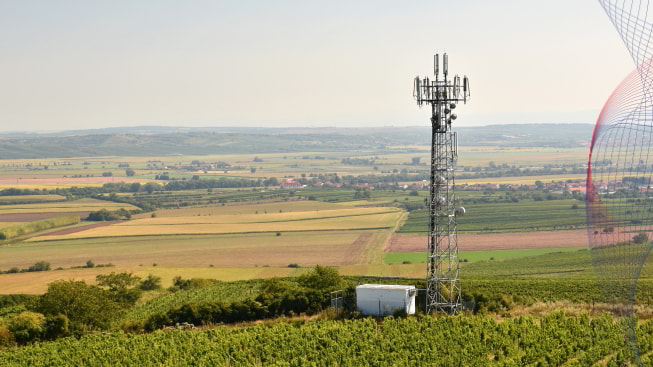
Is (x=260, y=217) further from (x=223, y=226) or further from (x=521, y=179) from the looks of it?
(x=521, y=179)

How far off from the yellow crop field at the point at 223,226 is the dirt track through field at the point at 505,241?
16377mm

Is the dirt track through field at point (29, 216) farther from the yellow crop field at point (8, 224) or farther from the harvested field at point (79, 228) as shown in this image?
the harvested field at point (79, 228)

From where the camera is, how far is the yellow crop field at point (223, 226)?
102375 millimetres

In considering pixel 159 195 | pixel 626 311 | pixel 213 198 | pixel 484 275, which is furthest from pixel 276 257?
pixel 159 195

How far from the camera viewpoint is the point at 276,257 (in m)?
79.9

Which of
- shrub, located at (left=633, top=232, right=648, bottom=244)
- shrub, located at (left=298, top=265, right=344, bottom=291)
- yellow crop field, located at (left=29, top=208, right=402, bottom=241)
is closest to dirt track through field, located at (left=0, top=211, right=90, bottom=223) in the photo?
yellow crop field, located at (left=29, top=208, right=402, bottom=241)

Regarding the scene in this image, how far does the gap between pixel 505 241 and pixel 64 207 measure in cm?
8742

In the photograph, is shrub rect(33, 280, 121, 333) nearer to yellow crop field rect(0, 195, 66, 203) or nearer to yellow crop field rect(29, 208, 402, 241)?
yellow crop field rect(29, 208, 402, 241)

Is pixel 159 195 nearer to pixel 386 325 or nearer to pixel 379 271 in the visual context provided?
pixel 379 271

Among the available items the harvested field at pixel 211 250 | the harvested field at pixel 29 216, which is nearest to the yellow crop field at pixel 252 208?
the harvested field at pixel 29 216

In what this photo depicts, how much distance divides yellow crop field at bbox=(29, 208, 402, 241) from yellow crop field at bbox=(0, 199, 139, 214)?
21.4 meters

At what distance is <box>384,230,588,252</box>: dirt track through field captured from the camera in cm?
8000

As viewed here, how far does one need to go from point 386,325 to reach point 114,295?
2514 cm

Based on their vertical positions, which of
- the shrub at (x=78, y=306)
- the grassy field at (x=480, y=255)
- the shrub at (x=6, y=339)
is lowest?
the grassy field at (x=480, y=255)
